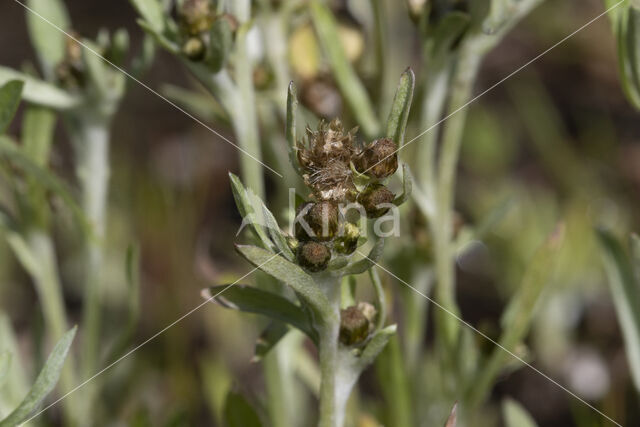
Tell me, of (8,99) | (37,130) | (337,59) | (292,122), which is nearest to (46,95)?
(37,130)

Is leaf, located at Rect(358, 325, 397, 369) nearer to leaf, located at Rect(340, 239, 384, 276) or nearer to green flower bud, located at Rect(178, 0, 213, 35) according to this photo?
leaf, located at Rect(340, 239, 384, 276)

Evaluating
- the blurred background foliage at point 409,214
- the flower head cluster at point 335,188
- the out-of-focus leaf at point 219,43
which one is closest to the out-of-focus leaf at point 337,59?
the blurred background foliage at point 409,214

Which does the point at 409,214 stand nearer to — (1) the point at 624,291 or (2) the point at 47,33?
(1) the point at 624,291

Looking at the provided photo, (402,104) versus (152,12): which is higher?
(152,12)

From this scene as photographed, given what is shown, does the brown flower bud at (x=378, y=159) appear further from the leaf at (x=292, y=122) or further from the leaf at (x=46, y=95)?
the leaf at (x=46, y=95)

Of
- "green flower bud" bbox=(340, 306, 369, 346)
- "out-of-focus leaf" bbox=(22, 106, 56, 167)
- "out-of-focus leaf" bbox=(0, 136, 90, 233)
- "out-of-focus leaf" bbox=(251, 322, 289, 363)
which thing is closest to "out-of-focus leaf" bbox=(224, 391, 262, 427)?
"out-of-focus leaf" bbox=(251, 322, 289, 363)
